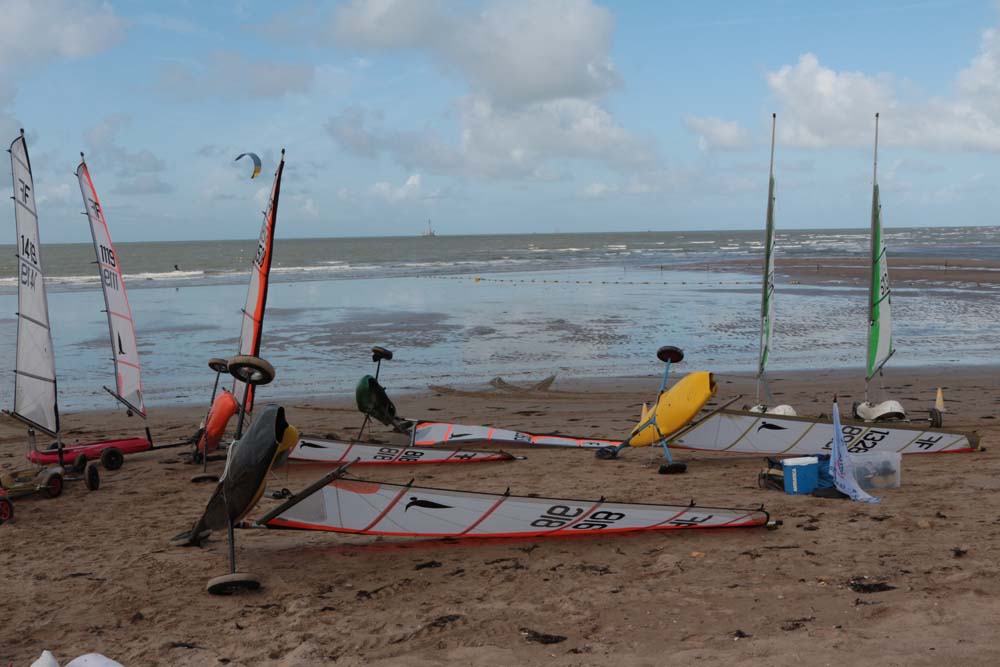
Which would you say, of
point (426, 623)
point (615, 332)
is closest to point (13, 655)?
point (426, 623)

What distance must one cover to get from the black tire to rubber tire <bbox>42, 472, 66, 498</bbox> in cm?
55

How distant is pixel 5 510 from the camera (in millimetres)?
6434

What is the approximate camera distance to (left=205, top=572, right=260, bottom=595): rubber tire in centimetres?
486

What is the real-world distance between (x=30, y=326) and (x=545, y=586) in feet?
18.7

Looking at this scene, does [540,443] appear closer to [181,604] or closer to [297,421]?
[297,421]

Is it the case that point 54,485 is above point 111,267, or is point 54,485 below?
below

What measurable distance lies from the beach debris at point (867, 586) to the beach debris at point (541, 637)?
1674mm

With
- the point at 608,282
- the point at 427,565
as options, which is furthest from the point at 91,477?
the point at 608,282

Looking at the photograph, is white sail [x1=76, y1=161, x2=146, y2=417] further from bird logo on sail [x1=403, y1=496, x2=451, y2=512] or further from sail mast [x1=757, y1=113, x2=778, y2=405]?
sail mast [x1=757, y1=113, x2=778, y2=405]

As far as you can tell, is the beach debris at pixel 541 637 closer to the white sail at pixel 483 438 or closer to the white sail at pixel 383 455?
the white sail at pixel 383 455

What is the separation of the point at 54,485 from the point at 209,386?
6742 mm

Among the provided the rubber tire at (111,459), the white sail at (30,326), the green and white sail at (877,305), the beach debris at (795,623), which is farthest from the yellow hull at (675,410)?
the white sail at (30,326)

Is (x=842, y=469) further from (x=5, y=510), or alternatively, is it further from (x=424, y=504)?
(x=5, y=510)

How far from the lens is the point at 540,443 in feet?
28.9
